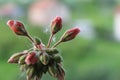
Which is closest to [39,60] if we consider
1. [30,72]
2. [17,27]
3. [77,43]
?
[30,72]

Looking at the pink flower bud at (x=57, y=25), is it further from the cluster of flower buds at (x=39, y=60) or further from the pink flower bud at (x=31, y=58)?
the pink flower bud at (x=31, y=58)

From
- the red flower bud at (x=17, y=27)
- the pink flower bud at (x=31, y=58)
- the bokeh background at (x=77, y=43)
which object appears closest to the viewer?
the pink flower bud at (x=31, y=58)

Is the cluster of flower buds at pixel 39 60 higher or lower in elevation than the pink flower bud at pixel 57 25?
lower

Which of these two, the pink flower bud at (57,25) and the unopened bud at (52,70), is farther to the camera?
the pink flower bud at (57,25)

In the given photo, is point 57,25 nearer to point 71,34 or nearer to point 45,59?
point 71,34

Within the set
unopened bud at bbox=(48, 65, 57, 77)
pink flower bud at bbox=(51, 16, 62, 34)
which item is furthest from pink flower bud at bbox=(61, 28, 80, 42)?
unopened bud at bbox=(48, 65, 57, 77)

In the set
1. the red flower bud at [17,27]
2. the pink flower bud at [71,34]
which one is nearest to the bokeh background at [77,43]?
the pink flower bud at [71,34]

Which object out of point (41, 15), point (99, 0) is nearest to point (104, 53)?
point (41, 15)
